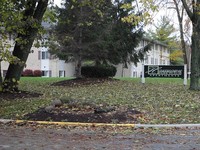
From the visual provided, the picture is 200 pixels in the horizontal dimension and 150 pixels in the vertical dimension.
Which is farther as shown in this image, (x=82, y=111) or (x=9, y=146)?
(x=82, y=111)

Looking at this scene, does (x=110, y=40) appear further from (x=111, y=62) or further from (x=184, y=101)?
(x=184, y=101)

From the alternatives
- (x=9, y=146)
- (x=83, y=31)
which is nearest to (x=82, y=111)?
(x=9, y=146)

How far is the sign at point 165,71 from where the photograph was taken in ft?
80.5

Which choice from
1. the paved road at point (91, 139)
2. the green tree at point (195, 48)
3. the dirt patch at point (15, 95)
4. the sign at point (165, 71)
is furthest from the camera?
the sign at point (165, 71)

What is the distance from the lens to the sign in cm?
2455

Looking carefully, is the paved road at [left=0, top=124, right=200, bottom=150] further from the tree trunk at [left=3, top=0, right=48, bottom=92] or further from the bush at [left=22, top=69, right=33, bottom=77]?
the bush at [left=22, top=69, right=33, bottom=77]

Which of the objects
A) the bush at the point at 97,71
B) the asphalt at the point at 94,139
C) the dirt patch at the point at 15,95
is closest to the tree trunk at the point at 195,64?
the dirt patch at the point at 15,95

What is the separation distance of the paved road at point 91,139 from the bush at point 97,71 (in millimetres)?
17058

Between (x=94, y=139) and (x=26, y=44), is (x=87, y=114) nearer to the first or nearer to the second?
(x=94, y=139)

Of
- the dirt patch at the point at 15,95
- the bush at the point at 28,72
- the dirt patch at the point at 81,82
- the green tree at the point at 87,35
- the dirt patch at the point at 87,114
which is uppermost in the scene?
the green tree at the point at 87,35

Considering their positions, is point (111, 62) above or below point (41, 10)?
below

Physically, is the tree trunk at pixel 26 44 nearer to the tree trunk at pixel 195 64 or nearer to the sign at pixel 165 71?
the tree trunk at pixel 195 64

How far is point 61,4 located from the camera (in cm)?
2573

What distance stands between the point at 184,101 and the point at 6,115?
703 cm
